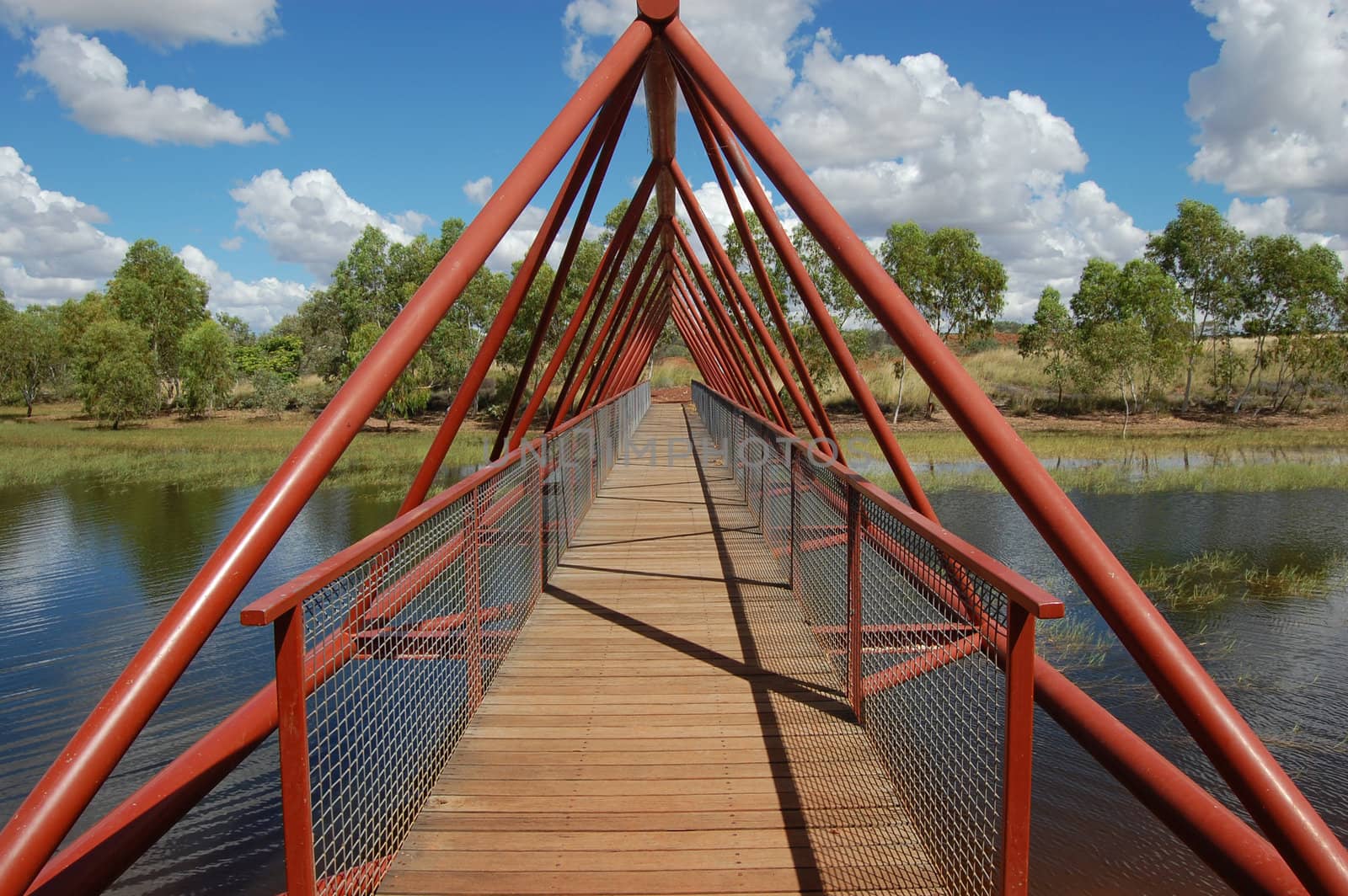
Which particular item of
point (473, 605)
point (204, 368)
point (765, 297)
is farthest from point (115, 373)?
point (473, 605)

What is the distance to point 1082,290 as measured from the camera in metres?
45.6

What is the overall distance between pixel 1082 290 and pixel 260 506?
50.2 metres

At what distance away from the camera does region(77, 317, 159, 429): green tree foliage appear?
1382 inches

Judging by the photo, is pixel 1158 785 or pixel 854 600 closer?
pixel 1158 785

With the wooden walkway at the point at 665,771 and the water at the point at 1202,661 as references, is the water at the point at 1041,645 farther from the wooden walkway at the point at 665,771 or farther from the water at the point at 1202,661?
the wooden walkway at the point at 665,771

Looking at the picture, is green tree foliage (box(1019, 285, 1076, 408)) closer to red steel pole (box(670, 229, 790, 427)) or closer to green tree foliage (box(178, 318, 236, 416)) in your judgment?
red steel pole (box(670, 229, 790, 427))

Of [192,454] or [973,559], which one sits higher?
[973,559]

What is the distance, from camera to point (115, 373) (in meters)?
35.0

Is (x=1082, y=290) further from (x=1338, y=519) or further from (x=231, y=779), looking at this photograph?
(x=231, y=779)

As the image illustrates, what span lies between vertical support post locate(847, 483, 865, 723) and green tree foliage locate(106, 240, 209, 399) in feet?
146

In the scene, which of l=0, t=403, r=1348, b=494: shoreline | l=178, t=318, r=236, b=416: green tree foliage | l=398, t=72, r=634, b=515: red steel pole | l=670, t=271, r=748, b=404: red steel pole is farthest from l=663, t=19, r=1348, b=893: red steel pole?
l=178, t=318, r=236, b=416: green tree foliage

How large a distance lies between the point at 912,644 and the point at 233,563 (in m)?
2.89

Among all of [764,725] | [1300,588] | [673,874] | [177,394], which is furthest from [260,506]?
[177,394]

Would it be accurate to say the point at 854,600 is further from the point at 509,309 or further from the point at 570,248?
the point at 570,248
